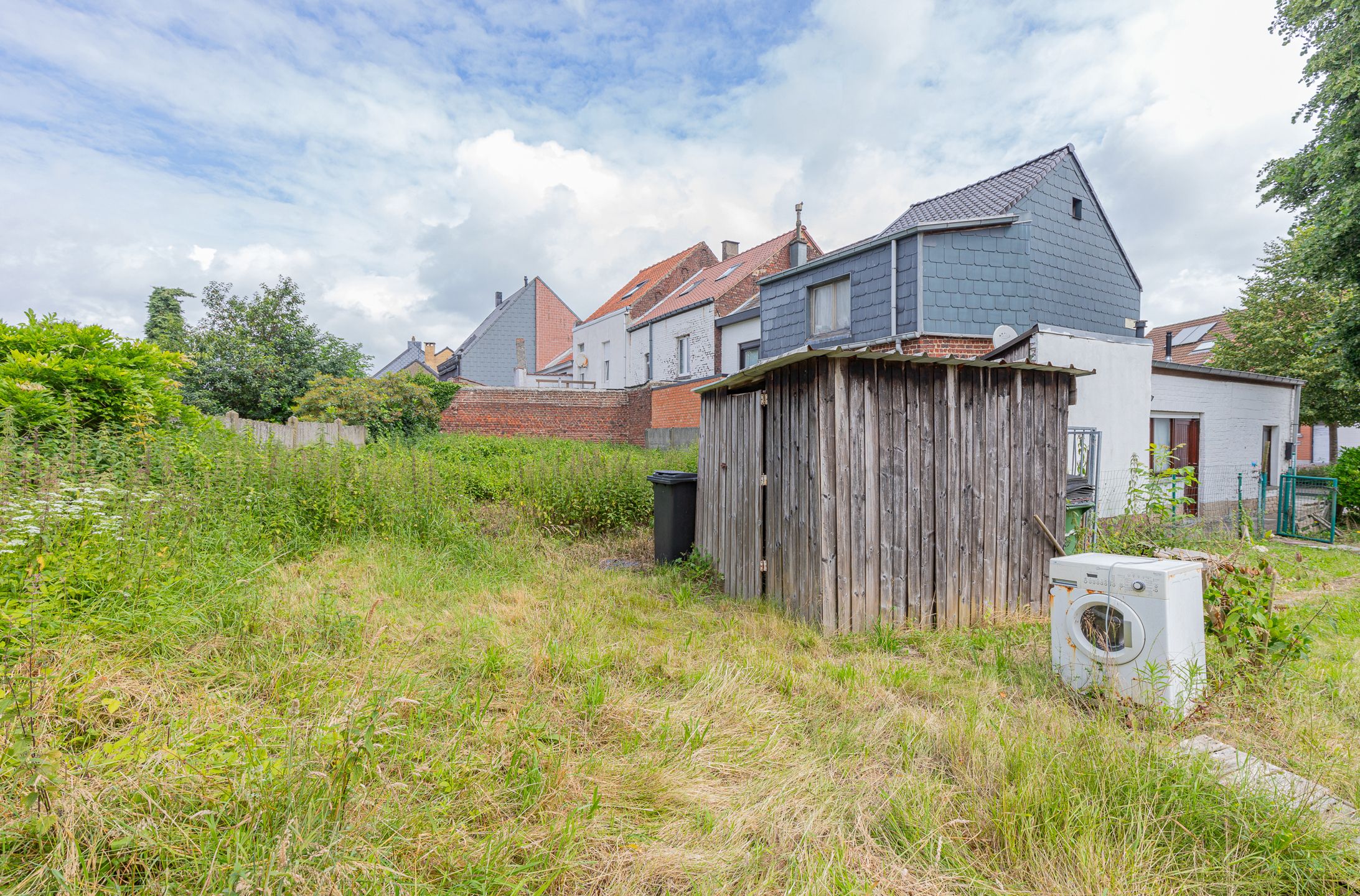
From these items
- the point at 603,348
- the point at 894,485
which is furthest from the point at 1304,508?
the point at 603,348

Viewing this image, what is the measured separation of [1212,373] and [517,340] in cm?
2723

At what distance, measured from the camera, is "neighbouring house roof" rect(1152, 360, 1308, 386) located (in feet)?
31.2

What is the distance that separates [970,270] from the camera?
11016 mm

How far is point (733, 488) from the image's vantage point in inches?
231

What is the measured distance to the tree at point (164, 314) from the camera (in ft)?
63.9

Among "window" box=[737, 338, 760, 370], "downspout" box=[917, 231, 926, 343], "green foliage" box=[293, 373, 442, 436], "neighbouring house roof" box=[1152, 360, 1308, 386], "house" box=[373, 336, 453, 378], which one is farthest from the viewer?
"house" box=[373, 336, 453, 378]

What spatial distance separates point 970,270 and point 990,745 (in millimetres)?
10298

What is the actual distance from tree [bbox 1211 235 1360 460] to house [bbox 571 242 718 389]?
704 inches

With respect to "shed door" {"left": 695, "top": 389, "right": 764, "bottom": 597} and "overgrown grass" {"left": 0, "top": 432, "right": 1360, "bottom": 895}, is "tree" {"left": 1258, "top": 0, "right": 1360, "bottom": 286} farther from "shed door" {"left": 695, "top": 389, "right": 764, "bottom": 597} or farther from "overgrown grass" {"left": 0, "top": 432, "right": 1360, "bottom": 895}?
"shed door" {"left": 695, "top": 389, "right": 764, "bottom": 597}

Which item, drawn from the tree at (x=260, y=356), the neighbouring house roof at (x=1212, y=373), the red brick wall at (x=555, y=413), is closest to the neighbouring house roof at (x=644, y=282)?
the red brick wall at (x=555, y=413)

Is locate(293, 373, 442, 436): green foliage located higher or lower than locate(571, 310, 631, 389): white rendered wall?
lower

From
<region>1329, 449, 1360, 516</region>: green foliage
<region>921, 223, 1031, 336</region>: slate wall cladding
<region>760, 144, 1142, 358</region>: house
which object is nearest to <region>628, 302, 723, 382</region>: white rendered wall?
<region>760, 144, 1142, 358</region>: house

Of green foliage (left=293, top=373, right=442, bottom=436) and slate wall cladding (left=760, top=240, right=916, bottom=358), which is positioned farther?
green foliage (left=293, top=373, right=442, bottom=436)

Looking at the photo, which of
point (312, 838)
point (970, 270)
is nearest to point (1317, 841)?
point (312, 838)
